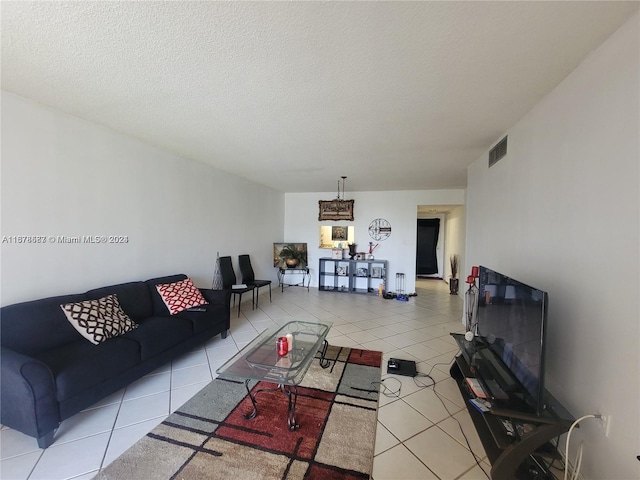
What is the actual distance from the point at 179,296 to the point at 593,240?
3.63 m

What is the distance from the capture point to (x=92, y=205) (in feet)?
8.69

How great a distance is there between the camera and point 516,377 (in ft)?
5.53

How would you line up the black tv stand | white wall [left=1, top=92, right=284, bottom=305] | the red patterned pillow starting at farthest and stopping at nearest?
1. the red patterned pillow
2. white wall [left=1, top=92, right=284, bottom=305]
3. the black tv stand

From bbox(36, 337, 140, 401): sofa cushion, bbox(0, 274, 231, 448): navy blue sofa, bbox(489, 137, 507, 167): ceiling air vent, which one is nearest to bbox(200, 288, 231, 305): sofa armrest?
bbox(0, 274, 231, 448): navy blue sofa

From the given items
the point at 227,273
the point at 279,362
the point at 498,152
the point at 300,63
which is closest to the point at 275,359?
the point at 279,362

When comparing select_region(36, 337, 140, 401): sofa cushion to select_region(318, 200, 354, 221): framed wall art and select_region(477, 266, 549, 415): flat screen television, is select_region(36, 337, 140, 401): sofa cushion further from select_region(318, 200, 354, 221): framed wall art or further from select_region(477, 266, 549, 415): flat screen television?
select_region(318, 200, 354, 221): framed wall art

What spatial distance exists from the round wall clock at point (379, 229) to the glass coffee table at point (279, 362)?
12.8ft

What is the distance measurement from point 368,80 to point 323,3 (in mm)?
682

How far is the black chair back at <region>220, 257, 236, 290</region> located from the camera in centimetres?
450

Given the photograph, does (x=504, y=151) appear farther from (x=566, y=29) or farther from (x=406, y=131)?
(x=566, y=29)

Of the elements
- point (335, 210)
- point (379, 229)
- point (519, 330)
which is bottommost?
point (519, 330)

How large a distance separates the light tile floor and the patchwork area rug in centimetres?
11

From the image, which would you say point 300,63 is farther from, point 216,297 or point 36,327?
point 216,297

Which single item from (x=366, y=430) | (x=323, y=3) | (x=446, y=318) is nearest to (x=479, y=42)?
(x=323, y=3)
